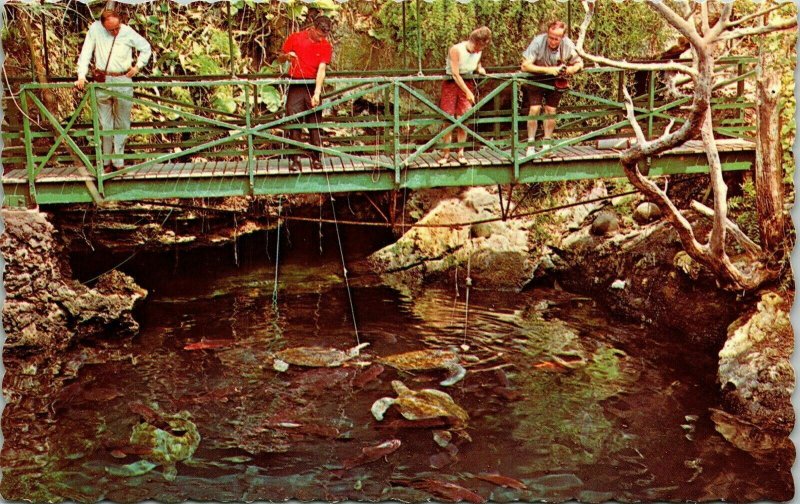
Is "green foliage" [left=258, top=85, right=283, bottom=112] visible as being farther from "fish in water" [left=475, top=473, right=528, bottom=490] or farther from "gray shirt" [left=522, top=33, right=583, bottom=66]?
"fish in water" [left=475, top=473, right=528, bottom=490]

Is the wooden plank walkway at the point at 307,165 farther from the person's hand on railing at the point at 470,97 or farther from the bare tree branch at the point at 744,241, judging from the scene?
the bare tree branch at the point at 744,241

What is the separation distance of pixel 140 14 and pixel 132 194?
15.8ft

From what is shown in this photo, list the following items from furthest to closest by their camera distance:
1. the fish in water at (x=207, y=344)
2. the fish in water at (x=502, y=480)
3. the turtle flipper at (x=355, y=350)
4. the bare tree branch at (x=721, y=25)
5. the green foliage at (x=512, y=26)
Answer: the green foliage at (x=512, y=26) → the fish in water at (x=207, y=344) → the turtle flipper at (x=355, y=350) → the fish in water at (x=502, y=480) → the bare tree branch at (x=721, y=25)

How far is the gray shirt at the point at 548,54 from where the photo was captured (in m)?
8.20

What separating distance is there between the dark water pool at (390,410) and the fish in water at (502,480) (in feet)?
0.15

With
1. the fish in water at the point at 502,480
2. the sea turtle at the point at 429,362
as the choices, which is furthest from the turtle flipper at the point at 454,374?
the fish in water at the point at 502,480

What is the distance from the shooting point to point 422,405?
796 cm

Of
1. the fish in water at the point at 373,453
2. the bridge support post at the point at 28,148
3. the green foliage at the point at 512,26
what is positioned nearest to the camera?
the fish in water at the point at 373,453

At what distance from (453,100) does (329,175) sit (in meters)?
1.35

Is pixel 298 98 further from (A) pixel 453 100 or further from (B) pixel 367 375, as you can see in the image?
(B) pixel 367 375

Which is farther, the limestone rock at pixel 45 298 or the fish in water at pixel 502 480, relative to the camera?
the limestone rock at pixel 45 298

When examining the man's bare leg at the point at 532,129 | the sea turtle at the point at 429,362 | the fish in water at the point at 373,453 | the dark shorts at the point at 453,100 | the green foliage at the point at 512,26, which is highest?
the green foliage at the point at 512,26

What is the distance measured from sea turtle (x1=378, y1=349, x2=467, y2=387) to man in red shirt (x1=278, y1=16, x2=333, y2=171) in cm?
216

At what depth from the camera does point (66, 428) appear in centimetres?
764
